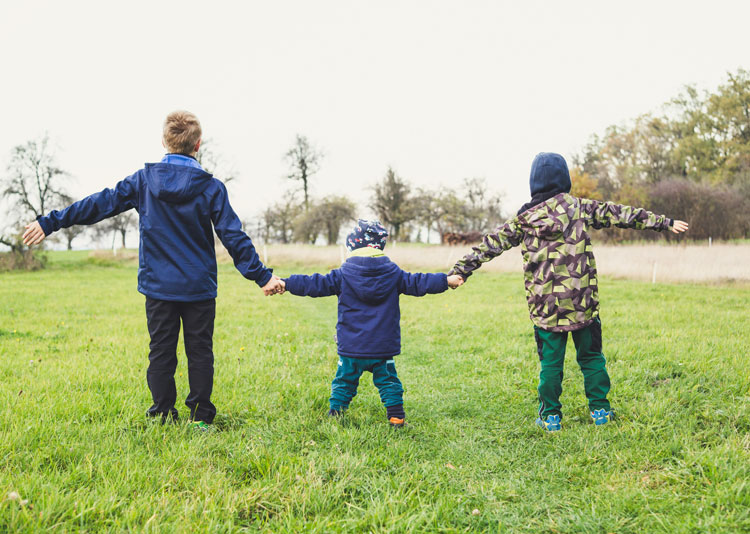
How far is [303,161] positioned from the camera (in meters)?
46.2

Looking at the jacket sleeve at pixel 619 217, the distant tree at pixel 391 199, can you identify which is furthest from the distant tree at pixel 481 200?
the jacket sleeve at pixel 619 217

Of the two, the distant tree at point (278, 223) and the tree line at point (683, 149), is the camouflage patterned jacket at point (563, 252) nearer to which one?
the tree line at point (683, 149)

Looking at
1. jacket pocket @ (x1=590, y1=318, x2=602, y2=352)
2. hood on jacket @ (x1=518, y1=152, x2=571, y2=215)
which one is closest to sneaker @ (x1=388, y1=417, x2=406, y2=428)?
jacket pocket @ (x1=590, y1=318, x2=602, y2=352)

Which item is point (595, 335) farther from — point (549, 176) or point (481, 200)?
point (481, 200)

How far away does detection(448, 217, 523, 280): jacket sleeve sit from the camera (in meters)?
4.08

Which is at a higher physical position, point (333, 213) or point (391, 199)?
point (391, 199)

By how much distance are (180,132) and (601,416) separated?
377cm

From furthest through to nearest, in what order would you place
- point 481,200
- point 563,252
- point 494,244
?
point 481,200, point 494,244, point 563,252

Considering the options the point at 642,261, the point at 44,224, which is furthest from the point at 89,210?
the point at 642,261

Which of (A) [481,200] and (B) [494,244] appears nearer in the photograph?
(B) [494,244]

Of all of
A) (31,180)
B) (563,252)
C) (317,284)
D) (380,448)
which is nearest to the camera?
(380,448)

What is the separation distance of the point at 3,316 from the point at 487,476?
9854 millimetres

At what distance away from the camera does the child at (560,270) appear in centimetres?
383

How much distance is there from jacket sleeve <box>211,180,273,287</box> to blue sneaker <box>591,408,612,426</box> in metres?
2.73
